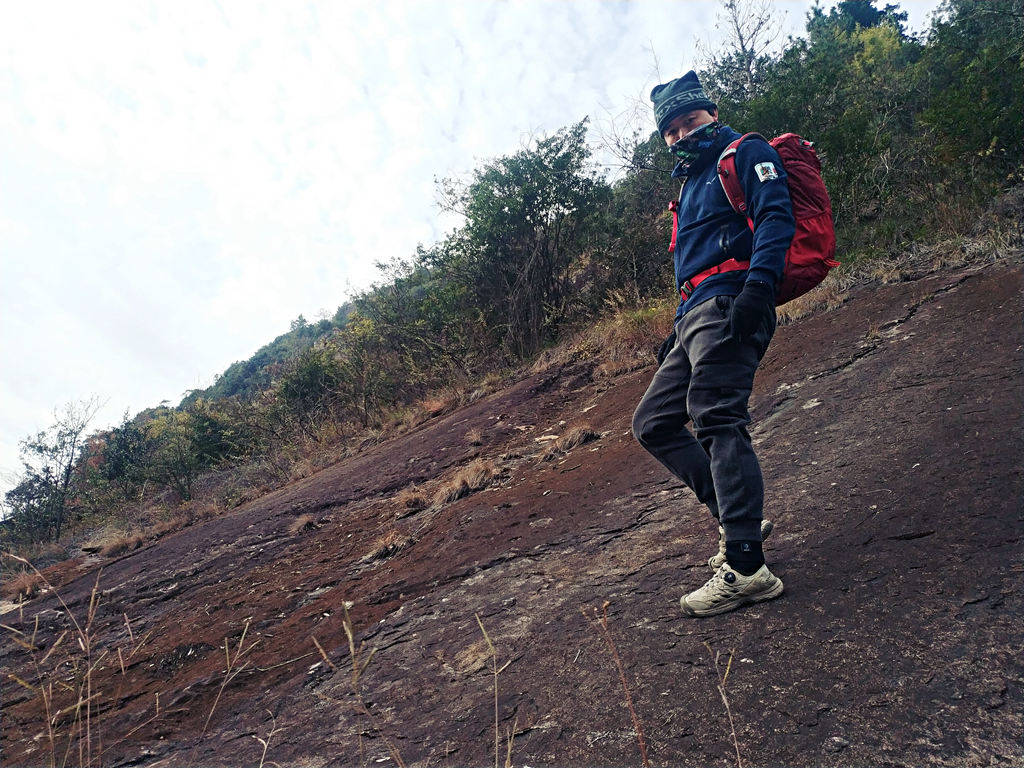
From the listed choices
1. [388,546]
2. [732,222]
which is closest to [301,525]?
[388,546]

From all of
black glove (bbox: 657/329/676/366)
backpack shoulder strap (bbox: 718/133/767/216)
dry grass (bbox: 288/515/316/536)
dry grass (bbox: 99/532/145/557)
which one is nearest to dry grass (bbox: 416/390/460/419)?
dry grass (bbox: 288/515/316/536)

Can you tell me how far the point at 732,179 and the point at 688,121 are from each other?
33cm

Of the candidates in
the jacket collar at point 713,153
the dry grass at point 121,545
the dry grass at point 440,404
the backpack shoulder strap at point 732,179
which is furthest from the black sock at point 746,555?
the dry grass at point 121,545

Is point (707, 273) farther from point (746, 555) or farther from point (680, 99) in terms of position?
point (746, 555)

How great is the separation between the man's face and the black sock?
141cm

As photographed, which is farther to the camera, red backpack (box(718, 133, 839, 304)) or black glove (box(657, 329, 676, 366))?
black glove (box(657, 329, 676, 366))

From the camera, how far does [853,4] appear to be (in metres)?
35.3

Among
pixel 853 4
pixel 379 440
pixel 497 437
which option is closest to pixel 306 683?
pixel 497 437

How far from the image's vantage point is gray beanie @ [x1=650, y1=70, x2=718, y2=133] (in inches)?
78.9

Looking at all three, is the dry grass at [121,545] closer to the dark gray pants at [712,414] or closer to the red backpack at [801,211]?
the dark gray pants at [712,414]

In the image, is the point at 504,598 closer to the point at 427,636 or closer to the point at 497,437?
the point at 427,636

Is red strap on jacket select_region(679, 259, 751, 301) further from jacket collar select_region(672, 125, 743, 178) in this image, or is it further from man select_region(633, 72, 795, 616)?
jacket collar select_region(672, 125, 743, 178)

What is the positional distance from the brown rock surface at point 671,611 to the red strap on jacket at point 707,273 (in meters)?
0.98

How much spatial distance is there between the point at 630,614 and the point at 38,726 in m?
2.83
